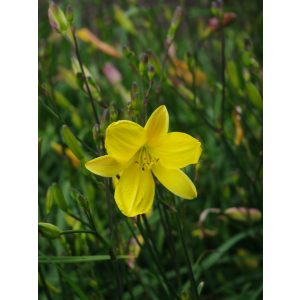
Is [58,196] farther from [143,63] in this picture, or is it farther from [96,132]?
[143,63]

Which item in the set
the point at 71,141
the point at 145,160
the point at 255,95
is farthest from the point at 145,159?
the point at 255,95

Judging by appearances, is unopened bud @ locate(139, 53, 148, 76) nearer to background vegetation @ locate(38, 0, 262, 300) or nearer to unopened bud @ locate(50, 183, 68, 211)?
background vegetation @ locate(38, 0, 262, 300)

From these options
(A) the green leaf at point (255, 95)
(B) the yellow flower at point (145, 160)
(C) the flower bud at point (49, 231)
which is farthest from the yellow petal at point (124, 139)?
(A) the green leaf at point (255, 95)
